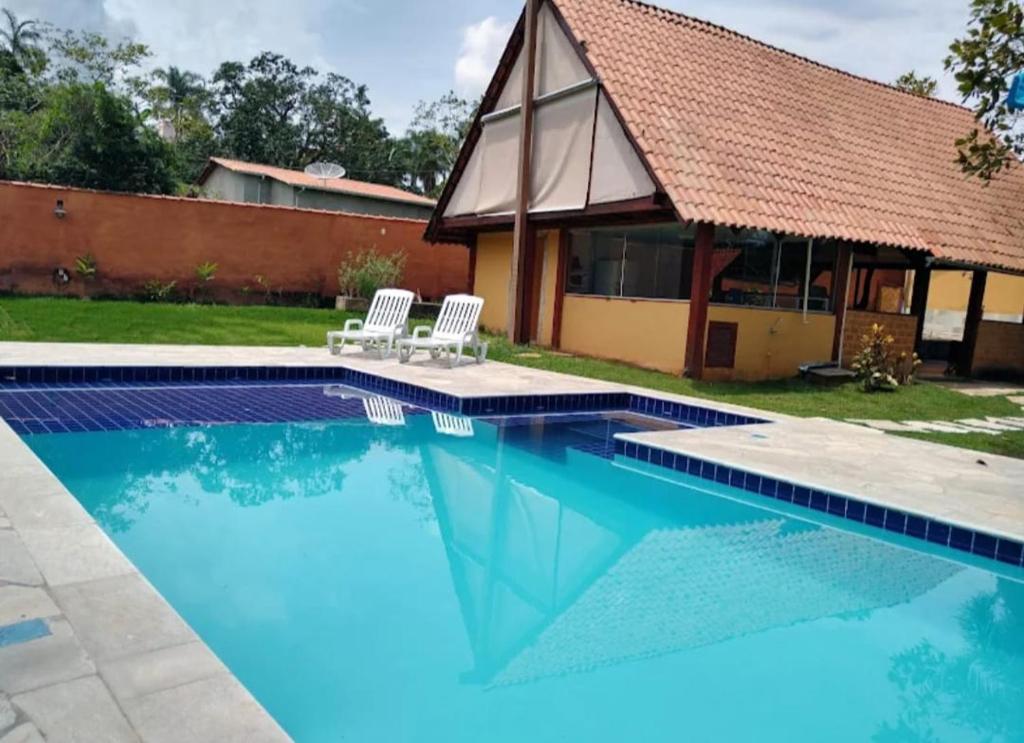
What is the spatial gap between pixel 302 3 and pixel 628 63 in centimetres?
671

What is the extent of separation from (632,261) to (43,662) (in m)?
12.5

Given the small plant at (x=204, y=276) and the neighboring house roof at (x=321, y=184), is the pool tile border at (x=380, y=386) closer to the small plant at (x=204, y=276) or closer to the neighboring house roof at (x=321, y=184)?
the small plant at (x=204, y=276)

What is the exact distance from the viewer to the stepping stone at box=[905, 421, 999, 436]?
9.02 m

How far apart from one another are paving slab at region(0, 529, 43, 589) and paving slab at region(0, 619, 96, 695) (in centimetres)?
57

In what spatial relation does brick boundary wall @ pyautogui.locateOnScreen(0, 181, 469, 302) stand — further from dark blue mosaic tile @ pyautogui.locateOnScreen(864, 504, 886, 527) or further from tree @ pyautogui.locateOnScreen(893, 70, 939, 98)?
tree @ pyautogui.locateOnScreen(893, 70, 939, 98)

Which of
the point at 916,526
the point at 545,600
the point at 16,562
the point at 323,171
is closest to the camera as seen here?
the point at 16,562

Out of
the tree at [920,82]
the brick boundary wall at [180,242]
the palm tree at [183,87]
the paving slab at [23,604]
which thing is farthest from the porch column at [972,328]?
the palm tree at [183,87]

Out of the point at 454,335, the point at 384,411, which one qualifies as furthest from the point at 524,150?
the point at 384,411

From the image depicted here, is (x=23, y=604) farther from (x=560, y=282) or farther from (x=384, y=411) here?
(x=560, y=282)

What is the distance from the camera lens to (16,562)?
10.8 feet

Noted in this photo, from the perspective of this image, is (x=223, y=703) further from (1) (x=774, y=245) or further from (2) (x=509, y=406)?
(1) (x=774, y=245)

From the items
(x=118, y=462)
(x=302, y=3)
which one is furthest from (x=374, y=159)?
(x=118, y=462)

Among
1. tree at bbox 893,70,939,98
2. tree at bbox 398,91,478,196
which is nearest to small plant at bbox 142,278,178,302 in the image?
tree at bbox 398,91,478,196

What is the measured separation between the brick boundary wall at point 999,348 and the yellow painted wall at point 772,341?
15.8ft
